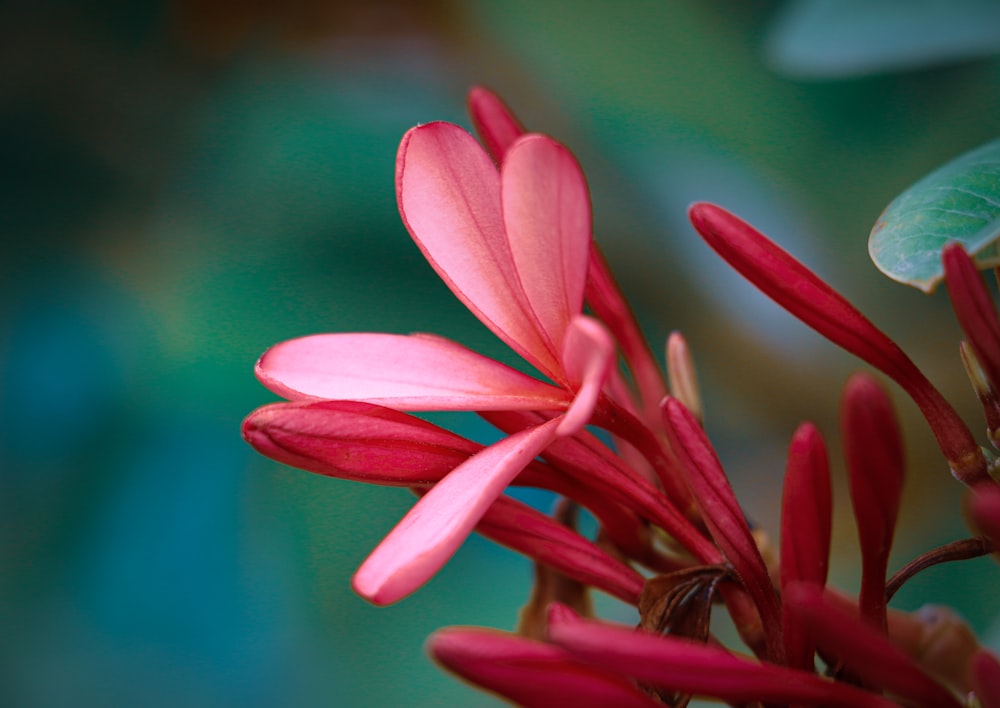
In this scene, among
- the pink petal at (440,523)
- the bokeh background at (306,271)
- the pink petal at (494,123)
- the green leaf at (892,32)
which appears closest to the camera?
the pink petal at (440,523)

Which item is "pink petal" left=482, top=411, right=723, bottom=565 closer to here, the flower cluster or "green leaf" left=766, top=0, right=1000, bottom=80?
the flower cluster

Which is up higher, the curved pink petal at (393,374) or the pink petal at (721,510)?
the curved pink petal at (393,374)

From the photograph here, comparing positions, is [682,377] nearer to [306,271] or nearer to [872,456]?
[872,456]

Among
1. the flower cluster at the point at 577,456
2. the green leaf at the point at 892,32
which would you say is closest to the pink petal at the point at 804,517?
the flower cluster at the point at 577,456

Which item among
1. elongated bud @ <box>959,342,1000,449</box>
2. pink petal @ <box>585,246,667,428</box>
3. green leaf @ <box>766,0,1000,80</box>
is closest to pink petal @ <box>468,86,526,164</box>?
Answer: pink petal @ <box>585,246,667,428</box>

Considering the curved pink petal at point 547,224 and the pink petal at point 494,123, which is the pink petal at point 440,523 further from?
the pink petal at point 494,123

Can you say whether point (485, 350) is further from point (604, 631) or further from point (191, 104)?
point (604, 631)
